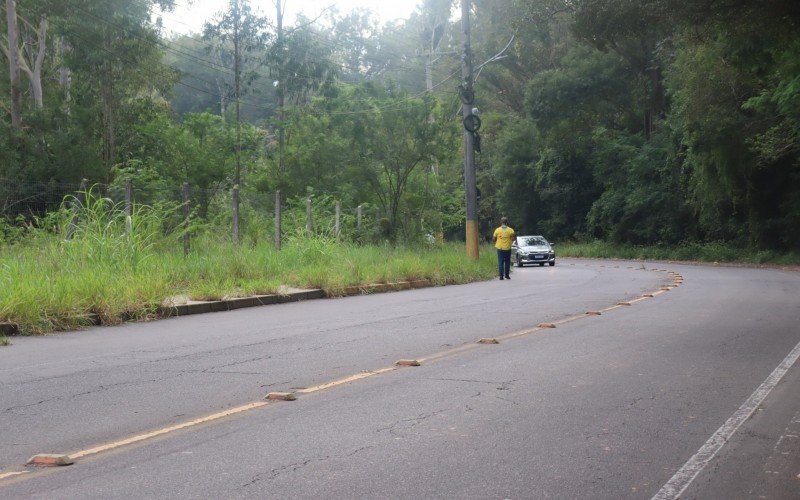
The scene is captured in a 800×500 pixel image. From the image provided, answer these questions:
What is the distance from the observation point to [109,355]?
9.95m

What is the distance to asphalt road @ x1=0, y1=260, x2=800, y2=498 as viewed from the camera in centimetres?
507

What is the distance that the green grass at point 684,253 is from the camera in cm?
3872

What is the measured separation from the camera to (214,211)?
27.2 m

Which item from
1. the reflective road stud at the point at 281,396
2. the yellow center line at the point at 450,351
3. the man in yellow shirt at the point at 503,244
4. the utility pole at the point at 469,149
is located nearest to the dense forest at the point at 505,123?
the utility pole at the point at 469,149

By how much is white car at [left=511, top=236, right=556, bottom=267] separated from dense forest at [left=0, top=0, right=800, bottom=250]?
349 cm

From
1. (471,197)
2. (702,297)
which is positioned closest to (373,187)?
(471,197)

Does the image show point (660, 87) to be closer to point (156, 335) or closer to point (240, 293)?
point (240, 293)

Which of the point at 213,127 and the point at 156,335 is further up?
the point at 213,127

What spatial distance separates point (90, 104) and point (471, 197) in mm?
16829

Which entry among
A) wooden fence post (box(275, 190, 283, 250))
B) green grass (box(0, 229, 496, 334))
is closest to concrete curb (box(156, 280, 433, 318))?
green grass (box(0, 229, 496, 334))

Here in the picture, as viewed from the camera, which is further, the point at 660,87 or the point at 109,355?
the point at 660,87

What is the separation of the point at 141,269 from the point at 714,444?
39.8ft

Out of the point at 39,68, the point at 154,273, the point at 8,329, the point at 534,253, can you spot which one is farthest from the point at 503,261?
the point at 39,68

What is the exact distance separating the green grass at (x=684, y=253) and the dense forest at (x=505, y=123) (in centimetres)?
83
